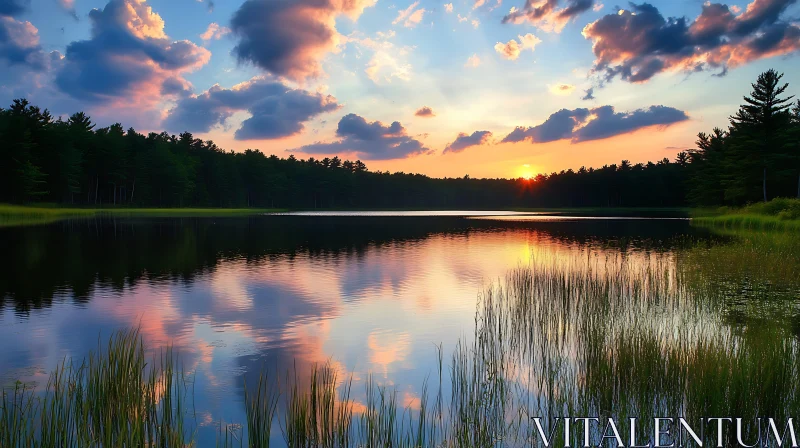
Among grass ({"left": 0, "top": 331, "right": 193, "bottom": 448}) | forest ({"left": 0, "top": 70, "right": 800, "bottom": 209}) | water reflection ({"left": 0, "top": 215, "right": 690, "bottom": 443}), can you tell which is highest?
forest ({"left": 0, "top": 70, "right": 800, "bottom": 209})

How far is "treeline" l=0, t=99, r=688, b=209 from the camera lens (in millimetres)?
95438

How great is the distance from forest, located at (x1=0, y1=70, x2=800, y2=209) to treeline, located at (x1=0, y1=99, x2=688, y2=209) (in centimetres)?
27

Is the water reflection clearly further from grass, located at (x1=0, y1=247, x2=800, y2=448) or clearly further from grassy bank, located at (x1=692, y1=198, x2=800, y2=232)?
grassy bank, located at (x1=692, y1=198, x2=800, y2=232)

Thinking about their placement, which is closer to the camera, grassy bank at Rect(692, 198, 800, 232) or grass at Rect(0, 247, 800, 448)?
grass at Rect(0, 247, 800, 448)

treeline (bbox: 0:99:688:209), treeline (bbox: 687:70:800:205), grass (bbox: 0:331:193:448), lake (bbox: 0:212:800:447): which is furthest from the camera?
treeline (bbox: 0:99:688:209)

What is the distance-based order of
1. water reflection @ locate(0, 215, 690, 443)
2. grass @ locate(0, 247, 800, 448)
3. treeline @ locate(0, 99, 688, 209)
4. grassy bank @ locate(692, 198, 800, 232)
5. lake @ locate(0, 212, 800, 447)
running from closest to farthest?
grass @ locate(0, 247, 800, 448) → lake @ locate(0, 212, 800, 447) → water reflection @ locate(0, 215, 690, 443) → grassy bank @ locate(692, 198, 800, 232) → treeline @ locate(0, 99, 688, 209)

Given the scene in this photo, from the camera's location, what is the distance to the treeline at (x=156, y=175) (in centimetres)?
9544

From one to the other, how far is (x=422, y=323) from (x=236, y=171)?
16092cm

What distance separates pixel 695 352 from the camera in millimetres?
8750

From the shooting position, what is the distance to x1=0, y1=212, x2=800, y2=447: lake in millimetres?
8359

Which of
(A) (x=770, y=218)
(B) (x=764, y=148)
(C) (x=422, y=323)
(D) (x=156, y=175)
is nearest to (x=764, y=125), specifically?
(B) (x=764, y=148)

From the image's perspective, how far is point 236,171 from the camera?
16650 centimetres

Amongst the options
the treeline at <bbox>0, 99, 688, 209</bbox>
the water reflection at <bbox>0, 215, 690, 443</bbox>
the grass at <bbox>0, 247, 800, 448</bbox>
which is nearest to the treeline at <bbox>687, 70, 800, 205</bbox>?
the water reflection at <bbox>0, 215, 690, 443</bbox>

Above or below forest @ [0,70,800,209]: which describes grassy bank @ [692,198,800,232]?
below
